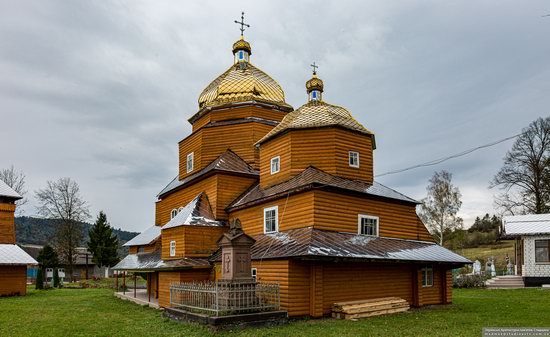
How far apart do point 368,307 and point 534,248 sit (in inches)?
697

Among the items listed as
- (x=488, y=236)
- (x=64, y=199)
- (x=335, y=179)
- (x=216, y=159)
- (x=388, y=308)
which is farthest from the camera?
(x=488, y=236)

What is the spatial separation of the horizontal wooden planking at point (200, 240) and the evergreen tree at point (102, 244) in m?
33.2

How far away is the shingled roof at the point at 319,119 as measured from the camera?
67.0 feet

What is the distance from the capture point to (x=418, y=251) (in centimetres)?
1947

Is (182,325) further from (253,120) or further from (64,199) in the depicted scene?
(64,199)

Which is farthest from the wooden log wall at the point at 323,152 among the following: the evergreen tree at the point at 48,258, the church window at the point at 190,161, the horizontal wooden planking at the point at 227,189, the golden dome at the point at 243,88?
the evergreen tree at the point at 48,258

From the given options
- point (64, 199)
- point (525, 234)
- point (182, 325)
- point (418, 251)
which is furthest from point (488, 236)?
point (182, 325)

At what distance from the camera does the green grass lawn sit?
43.1 feet

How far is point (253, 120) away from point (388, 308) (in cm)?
1286

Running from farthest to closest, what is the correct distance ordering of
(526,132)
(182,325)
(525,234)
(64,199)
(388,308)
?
(64,199)
(526,132)
(525,234)
(388,308)
(182,325)

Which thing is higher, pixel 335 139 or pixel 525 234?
pixel 335 139

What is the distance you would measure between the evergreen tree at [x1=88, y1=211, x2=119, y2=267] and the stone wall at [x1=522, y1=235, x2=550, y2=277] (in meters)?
40.5

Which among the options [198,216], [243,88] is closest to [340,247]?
[198,216]

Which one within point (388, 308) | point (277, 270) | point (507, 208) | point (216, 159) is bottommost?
point (388, 308)
